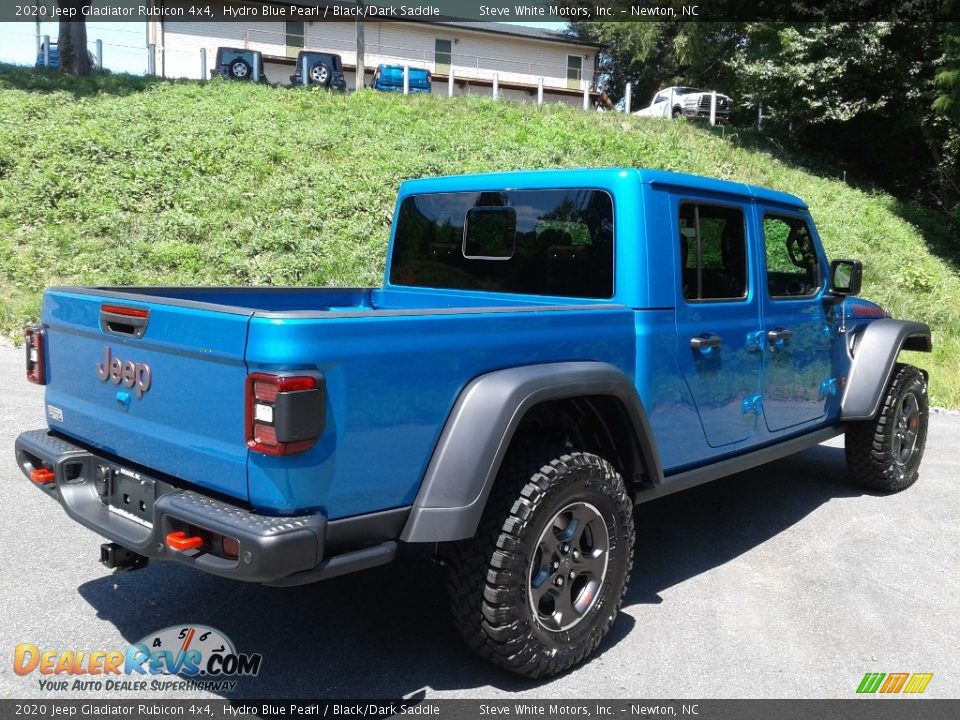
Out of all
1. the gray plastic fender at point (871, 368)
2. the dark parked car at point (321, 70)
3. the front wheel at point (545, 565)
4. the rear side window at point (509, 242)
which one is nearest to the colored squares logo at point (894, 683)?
the front wheel at point (545, 565)

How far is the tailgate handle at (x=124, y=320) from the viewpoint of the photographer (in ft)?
9.29

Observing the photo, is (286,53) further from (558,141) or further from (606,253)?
(606,253)

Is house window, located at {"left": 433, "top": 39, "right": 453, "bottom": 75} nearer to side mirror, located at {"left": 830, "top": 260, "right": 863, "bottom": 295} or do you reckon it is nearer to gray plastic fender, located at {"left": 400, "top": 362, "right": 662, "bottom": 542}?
side mirror, located at {"left": 830, "top": 260, "right": 863, "bottom": 295}

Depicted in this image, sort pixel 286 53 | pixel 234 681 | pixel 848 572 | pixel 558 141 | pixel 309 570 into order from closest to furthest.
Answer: pixel 309 570, pixel 234 681, pixel 848 572, pixel 558 141, pixel 286 53

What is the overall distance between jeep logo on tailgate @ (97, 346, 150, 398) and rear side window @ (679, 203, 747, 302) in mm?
2233

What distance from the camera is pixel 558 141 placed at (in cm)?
1706

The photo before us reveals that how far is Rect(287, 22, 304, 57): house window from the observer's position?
32312mm

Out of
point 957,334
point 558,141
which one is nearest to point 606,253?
point 957,334

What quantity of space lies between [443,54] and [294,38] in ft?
20.0

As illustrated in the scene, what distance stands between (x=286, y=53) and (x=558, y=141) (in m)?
19.1

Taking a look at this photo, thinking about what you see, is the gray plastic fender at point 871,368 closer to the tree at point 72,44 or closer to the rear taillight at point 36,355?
the rear taillight at point 36,355

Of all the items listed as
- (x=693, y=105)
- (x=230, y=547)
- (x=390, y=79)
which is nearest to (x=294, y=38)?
(x=390, y=79)

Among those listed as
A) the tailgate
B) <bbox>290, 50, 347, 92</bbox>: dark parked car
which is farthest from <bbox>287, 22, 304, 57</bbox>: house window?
the tailgate

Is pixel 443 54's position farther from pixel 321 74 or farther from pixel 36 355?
pixel 36 355
